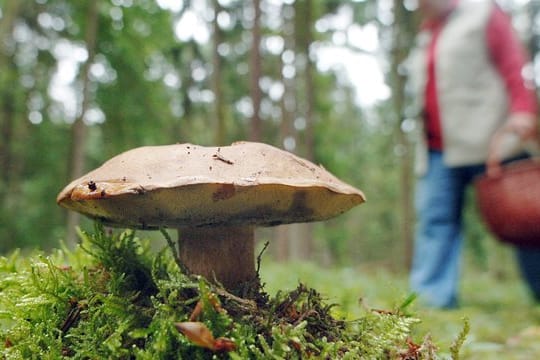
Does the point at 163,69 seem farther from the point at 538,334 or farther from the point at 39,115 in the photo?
the point at 538,334

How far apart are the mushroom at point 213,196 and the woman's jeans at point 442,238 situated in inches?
112

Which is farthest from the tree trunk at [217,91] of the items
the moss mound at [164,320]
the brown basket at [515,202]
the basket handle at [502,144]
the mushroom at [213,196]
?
the mushroom at [213,196]

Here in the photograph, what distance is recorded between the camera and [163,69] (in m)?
14.1

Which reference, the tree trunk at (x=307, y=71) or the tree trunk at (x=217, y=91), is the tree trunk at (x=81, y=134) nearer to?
the tree trunk at (x=217, y=91)

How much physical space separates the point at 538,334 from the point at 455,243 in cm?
139

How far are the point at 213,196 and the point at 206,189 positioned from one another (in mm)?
45

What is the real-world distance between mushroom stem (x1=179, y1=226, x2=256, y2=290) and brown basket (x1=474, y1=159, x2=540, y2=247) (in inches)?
100

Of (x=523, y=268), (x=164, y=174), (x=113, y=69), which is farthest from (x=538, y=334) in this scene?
(x=113, y=69)

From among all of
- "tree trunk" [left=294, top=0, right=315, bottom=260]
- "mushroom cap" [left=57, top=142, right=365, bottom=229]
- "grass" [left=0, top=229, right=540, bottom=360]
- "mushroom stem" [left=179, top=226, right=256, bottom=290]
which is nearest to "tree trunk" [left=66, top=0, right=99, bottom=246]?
"tree trunk" [left=294, top=0, right=315, bottom=260]

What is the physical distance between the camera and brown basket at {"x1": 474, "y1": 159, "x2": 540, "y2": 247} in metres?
3.48

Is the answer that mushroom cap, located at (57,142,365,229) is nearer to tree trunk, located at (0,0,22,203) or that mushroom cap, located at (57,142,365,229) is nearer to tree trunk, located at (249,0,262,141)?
tree trunk, located at (249,0,262,141)

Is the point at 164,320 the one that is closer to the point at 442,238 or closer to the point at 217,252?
the point at 217,252

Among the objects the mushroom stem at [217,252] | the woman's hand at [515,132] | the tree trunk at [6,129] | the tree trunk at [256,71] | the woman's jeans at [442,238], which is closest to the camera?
the mushroom stem at [217,252]

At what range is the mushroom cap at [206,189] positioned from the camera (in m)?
1.30
